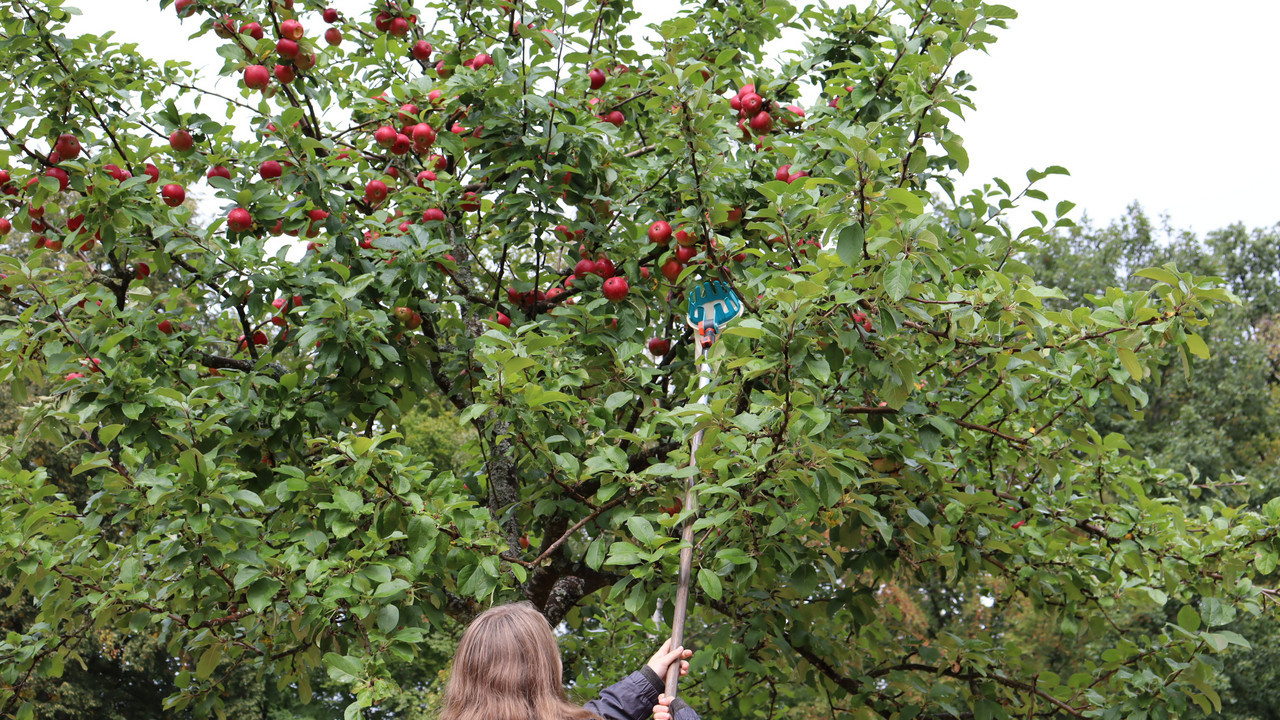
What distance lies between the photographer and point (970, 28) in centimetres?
311

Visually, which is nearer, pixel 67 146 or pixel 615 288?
pixel 67 146

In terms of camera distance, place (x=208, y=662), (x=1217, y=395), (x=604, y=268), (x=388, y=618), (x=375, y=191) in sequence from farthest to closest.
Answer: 1. (x=1217, y=395)
2. (x=375, y=191)
3. (x=604, y=268)
4. (x=208, y=662)
5. (x=388, y=618)

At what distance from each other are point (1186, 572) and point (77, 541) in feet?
15.7

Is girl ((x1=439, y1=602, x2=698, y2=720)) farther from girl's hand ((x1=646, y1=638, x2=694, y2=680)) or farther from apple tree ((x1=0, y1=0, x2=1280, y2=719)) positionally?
apple tree ((x1=0, y1=0, x2=1280, y2=719))

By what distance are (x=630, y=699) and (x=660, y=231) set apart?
2.07 metres

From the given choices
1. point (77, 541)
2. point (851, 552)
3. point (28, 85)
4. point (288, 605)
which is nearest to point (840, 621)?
point (851, 552)

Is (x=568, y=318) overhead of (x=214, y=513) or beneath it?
overhead

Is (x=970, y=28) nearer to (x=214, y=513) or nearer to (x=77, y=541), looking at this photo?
(x=214, y=513)

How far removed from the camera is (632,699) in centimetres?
223

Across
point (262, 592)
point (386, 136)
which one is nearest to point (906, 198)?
point (262, 592)

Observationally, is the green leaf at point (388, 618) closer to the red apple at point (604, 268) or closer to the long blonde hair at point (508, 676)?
the long blonde hair at point (508, 676)

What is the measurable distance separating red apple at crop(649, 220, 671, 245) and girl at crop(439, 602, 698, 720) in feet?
7.09

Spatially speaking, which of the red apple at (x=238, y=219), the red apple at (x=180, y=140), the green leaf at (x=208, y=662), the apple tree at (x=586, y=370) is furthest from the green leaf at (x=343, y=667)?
the red apple at (x=180, y=140)

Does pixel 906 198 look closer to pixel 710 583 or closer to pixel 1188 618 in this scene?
pixel 710 583
